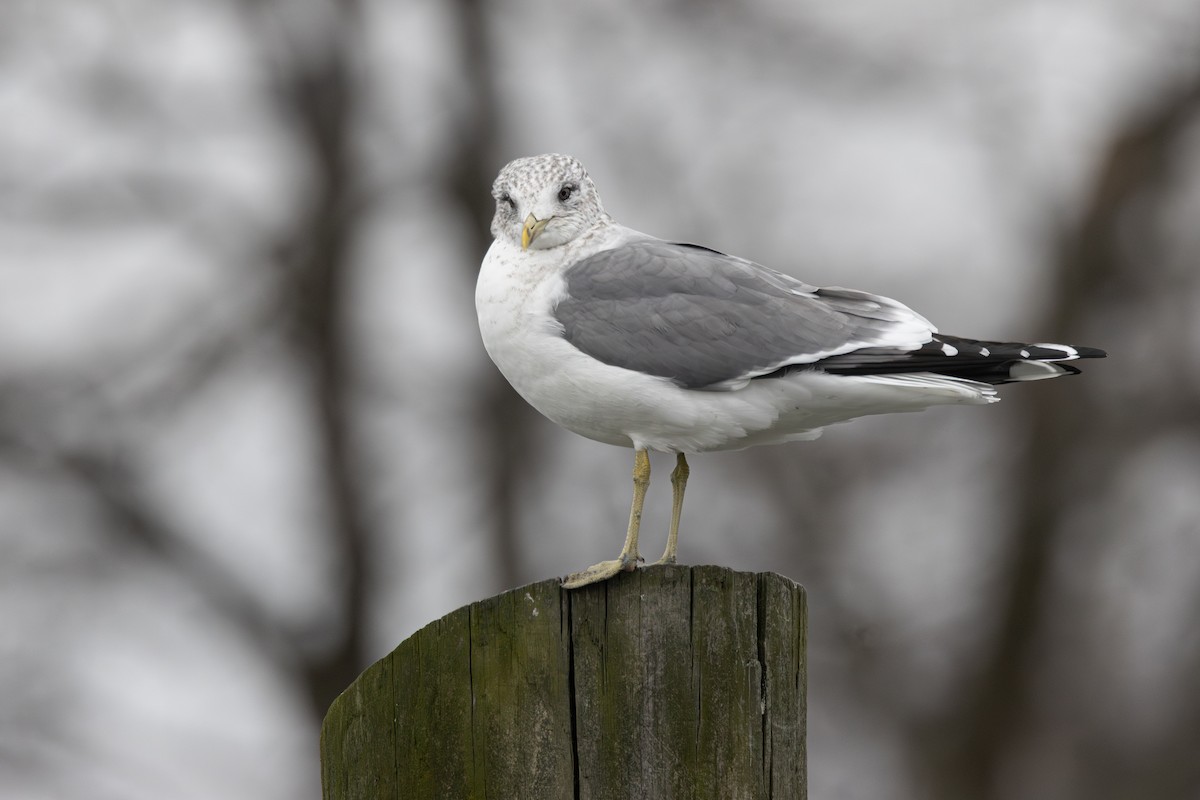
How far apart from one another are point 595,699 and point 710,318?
4.87 ft

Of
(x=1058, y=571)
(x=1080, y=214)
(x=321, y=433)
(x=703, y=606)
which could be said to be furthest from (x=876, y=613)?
(x=703, y=606)

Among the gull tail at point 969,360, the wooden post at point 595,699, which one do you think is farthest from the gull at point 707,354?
the wooden post at point 595,699

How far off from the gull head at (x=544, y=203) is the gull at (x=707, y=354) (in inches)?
6.2

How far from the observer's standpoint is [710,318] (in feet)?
14.5

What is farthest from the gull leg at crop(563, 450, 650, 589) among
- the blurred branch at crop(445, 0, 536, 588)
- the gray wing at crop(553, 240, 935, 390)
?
the blurred branch at crop(445, 0, 536, 588)

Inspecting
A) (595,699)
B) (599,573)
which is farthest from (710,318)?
(595,699)

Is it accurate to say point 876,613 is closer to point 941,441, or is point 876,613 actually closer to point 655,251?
point 941,441

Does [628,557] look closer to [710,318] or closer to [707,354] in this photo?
[707,354]

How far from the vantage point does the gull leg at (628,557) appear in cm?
342

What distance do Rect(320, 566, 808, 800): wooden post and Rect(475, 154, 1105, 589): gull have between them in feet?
2.37

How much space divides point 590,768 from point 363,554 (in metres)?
7.03

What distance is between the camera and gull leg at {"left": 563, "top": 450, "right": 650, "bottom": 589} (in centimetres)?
342

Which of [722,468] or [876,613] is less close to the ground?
[722,468]

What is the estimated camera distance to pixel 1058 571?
32.5 ft
